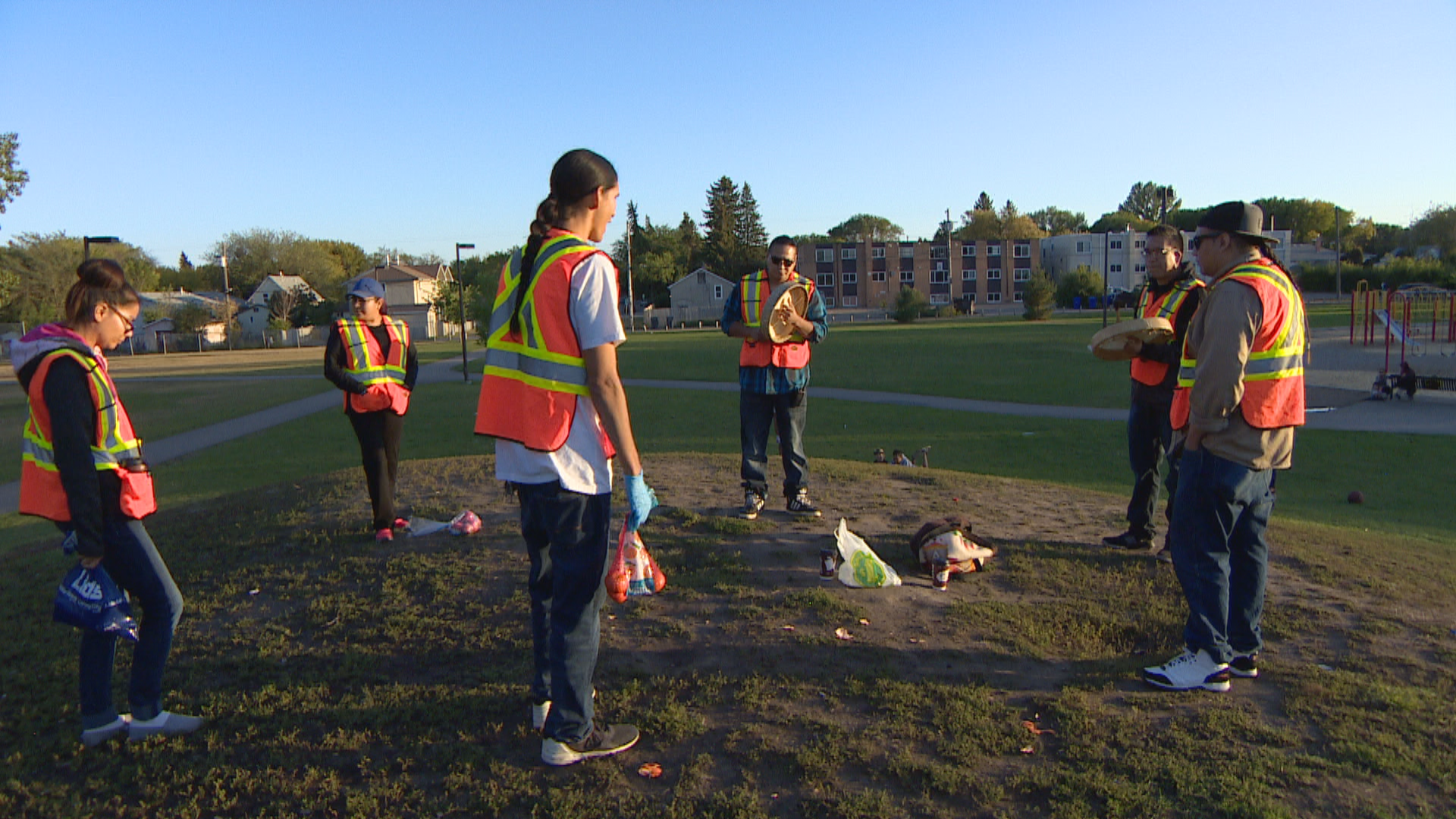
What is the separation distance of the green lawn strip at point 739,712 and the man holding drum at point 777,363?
135cm

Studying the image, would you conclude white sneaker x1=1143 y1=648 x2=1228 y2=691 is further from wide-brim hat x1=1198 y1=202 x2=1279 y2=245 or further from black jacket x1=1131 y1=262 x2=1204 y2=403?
black jacket x1=1131 y1=262 x2=1204 y2=403

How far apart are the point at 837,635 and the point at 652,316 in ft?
269

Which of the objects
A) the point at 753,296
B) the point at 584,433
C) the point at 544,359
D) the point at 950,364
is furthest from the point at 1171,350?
the point at 950,364

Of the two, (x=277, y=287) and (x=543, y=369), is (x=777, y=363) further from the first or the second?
(x=277, y=287)

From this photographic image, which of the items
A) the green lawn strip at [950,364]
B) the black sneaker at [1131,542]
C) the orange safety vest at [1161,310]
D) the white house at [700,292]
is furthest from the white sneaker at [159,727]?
the white house at [700,292]

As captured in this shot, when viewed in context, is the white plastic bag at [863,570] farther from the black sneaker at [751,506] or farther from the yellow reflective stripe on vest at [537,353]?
the yellow reflective stripe on vest at [537,353]

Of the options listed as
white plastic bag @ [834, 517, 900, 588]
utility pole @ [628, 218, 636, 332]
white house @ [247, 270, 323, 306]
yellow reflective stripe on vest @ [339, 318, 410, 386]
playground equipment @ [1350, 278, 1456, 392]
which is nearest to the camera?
white plastic bag @ [834, 517, 900, 588]

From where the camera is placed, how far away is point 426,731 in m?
3.70

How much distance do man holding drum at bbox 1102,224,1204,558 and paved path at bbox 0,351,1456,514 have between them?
33.8 ft

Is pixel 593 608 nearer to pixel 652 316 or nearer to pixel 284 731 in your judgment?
pixel 284 731

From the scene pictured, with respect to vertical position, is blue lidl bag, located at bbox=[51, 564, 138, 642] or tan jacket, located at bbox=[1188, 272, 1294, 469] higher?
tan jacket, located at bbox=[1188, 272, 1294, 469]

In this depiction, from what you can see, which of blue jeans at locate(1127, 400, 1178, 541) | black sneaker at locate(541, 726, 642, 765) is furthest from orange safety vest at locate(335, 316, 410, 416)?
blue jeans at locate(1127, 400, 1178, 541)

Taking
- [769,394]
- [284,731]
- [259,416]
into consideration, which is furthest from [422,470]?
[259,416]

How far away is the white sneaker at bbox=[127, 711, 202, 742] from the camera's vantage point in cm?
375
